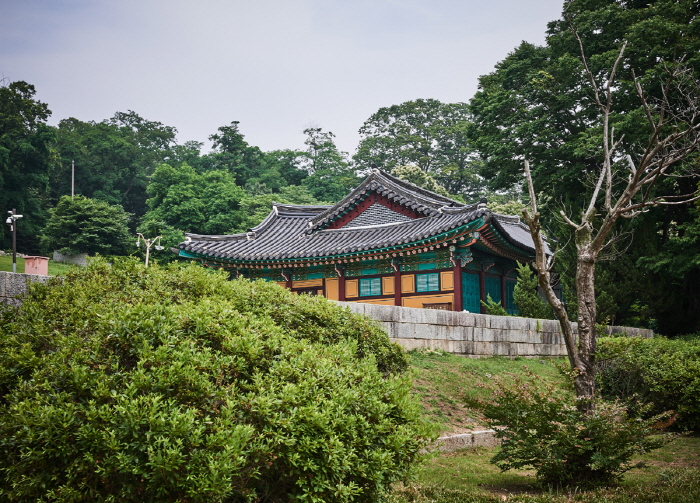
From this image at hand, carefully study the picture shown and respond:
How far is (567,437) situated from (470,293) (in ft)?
47.5

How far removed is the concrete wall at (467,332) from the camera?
12.7 meters

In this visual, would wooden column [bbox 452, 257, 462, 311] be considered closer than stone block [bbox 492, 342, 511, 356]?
No

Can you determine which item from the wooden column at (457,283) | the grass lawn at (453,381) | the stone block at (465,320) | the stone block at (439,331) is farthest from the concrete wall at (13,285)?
the wooden column at (457,283)

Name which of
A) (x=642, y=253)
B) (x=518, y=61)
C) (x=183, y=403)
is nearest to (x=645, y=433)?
(x=183, y=403)

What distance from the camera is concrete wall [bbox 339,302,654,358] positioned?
41.8 feet

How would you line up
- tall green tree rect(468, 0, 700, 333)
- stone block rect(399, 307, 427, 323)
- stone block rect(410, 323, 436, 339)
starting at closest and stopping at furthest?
stone block rect(399, 307, 427, 323)
stone block rect(410, 323, 436, 339)
tall green tree rect(468, 0, 700, 333)

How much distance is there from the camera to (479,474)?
294 inches

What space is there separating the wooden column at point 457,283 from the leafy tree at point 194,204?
79.0 ft

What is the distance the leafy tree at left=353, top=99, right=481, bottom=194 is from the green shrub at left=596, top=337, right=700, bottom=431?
1640 inches

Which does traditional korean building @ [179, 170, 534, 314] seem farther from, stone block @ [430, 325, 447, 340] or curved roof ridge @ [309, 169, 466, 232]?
stone block @ [430, 325, 447, 340]

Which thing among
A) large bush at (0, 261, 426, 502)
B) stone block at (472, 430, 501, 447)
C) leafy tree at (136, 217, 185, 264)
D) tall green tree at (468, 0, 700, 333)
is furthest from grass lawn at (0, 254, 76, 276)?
large bush at (0, 261, 426, 502)

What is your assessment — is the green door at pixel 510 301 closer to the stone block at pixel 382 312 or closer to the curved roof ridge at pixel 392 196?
the curved roof ridge at pixel 392 196

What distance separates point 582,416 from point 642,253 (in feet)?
52.4

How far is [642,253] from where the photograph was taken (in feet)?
66.7
